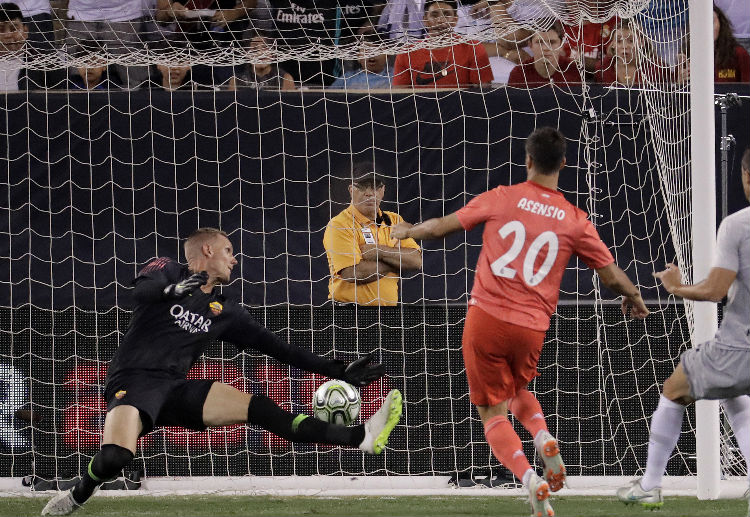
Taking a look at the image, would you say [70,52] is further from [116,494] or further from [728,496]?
[728,496]

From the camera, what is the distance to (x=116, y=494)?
25.8ft

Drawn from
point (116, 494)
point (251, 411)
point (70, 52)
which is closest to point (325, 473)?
point (116, 494)

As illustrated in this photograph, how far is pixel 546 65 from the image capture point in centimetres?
916

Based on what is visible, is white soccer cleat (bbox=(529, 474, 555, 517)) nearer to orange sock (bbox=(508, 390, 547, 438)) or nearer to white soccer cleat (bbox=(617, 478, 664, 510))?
orange sock (bbox=(508, 390, 547, 438))

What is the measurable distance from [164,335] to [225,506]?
1149 millimetres

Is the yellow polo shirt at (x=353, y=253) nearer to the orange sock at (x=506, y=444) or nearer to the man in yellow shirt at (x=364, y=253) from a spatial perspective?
the man in yellow shirt at (x=364, y=253)

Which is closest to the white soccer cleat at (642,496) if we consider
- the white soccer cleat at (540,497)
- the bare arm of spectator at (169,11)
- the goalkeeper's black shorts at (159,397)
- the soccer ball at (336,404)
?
the white soccer cleat at (540,497)

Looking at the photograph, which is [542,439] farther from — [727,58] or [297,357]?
[727,58]

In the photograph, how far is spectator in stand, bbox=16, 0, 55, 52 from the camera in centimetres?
970

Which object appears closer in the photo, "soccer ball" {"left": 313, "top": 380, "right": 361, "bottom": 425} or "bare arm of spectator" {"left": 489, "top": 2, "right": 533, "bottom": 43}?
"soccer ball" {"left": 313, "top": 380, "right": 361, "bottom": 425}

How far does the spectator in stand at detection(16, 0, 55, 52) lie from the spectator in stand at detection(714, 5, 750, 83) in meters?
5.49

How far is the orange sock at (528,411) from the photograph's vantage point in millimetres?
5848

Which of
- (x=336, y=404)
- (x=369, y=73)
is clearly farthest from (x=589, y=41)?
(x=336, y=404)

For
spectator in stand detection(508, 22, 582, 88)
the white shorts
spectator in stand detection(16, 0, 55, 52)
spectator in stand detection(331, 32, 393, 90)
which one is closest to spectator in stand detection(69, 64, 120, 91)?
spectator in stand detection(16, 0, 55, 52)
